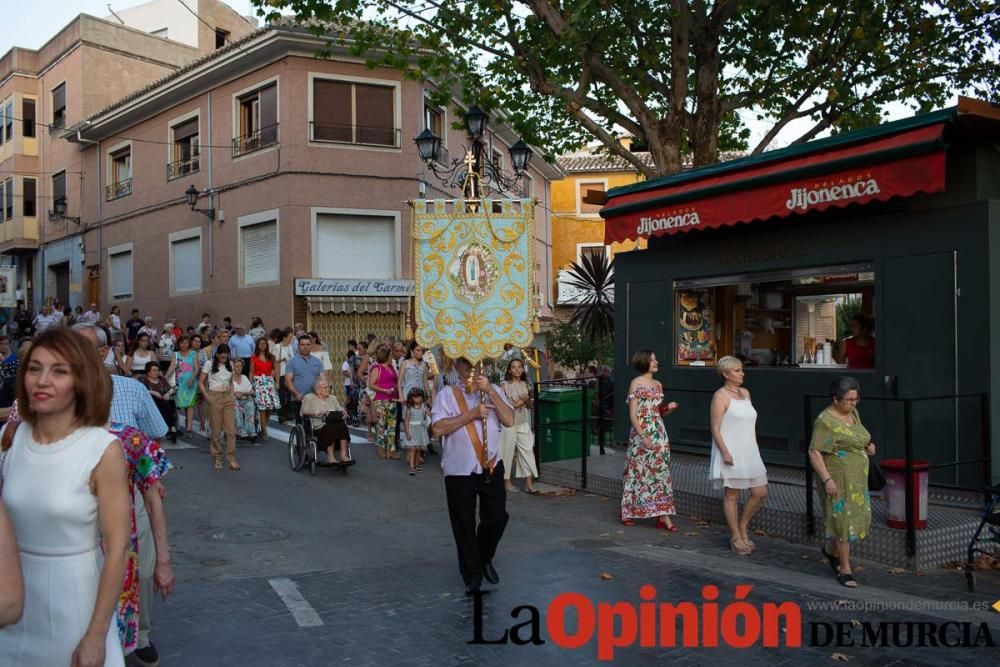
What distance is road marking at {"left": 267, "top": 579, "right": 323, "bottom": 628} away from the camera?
595cm

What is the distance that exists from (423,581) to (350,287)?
53.4 feet

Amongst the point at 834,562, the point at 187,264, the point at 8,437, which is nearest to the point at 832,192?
the point at 834,562

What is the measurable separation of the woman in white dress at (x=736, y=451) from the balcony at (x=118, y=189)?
25.1m

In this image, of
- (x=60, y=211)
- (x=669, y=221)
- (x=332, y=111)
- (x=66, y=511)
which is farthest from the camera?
(x=60, y=211)

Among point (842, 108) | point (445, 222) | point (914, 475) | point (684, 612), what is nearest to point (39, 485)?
point (684, 612)

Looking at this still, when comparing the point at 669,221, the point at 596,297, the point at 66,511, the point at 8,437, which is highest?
the point at 669,221

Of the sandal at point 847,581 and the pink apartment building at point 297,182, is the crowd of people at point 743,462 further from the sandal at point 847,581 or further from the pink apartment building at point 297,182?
the pink apartment building at point 297,182

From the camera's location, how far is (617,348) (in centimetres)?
1312

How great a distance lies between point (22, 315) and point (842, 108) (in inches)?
1032

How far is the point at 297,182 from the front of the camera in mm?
22359

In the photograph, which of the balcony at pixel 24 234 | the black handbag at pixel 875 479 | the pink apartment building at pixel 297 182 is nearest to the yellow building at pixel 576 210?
the pink apartment building at pixel 297 182

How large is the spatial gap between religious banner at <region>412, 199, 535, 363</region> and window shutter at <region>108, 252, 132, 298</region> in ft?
78.0

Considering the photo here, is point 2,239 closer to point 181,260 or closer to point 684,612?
point 181,260

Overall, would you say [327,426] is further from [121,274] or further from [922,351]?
[121,274]
